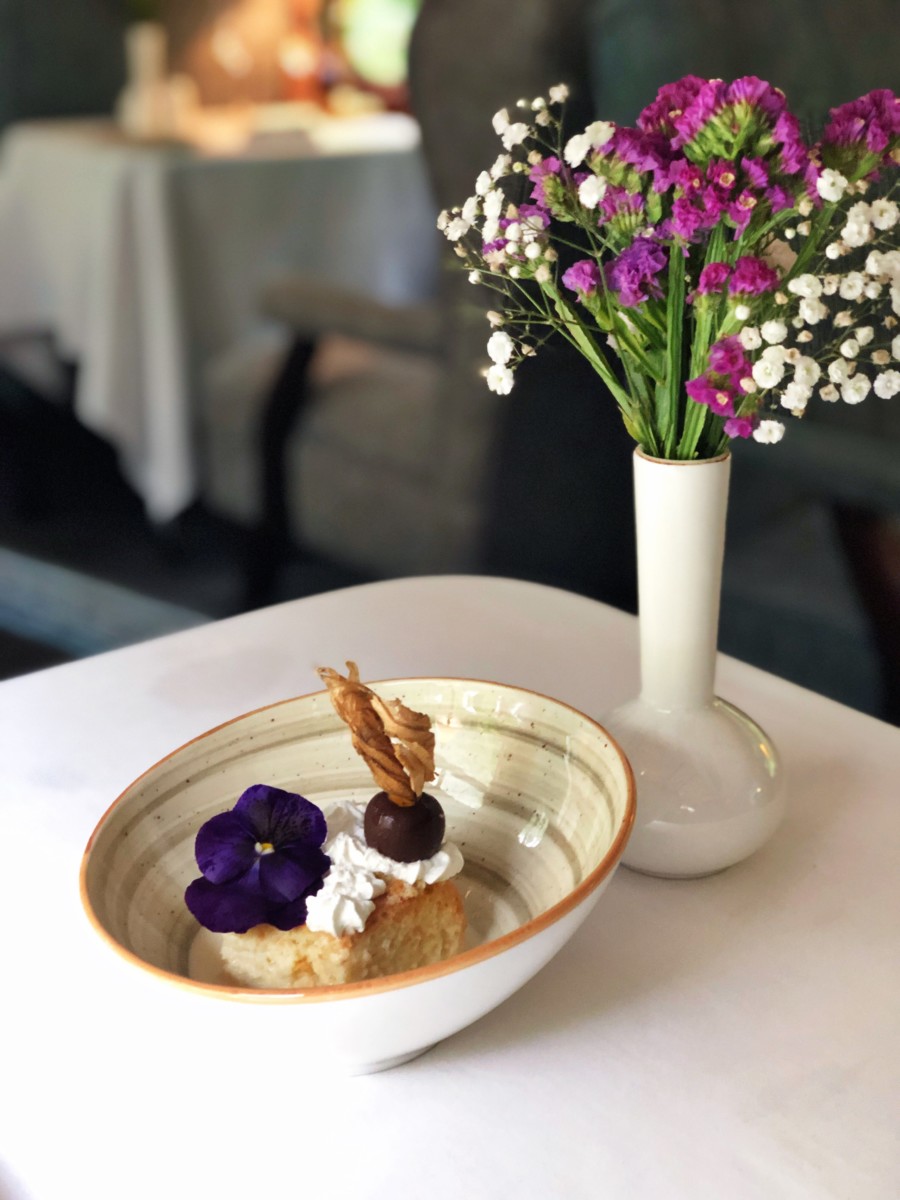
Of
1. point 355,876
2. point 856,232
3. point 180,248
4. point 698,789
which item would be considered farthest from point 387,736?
point 180,248

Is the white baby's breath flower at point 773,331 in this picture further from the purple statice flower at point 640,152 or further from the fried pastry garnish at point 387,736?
the fried pastry garnish at point 387,736

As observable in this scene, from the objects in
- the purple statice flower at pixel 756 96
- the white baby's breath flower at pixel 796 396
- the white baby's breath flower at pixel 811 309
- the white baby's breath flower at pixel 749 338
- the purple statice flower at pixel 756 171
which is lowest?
the white baby's breath flower at pixel 796 396

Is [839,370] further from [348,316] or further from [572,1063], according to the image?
[348,316]

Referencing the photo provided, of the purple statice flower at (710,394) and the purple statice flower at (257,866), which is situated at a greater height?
the purple statice flower at (710,394)

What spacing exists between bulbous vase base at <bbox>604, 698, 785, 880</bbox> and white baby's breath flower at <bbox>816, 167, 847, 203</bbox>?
26 centimetres

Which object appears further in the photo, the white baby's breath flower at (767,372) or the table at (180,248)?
the table at (180,248)

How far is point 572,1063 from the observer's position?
19.7 inches

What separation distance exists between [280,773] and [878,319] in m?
0.61

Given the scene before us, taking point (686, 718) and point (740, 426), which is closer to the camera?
point (740, 426)

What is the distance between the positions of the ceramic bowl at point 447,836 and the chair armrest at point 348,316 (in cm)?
105

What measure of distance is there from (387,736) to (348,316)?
131 cm

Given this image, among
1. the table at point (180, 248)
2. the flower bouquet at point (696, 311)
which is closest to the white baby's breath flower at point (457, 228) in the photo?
the flower bouquet at point (696, 311)

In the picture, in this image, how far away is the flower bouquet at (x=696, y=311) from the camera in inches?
18.9

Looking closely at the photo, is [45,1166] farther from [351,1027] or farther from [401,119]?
[401,119]
